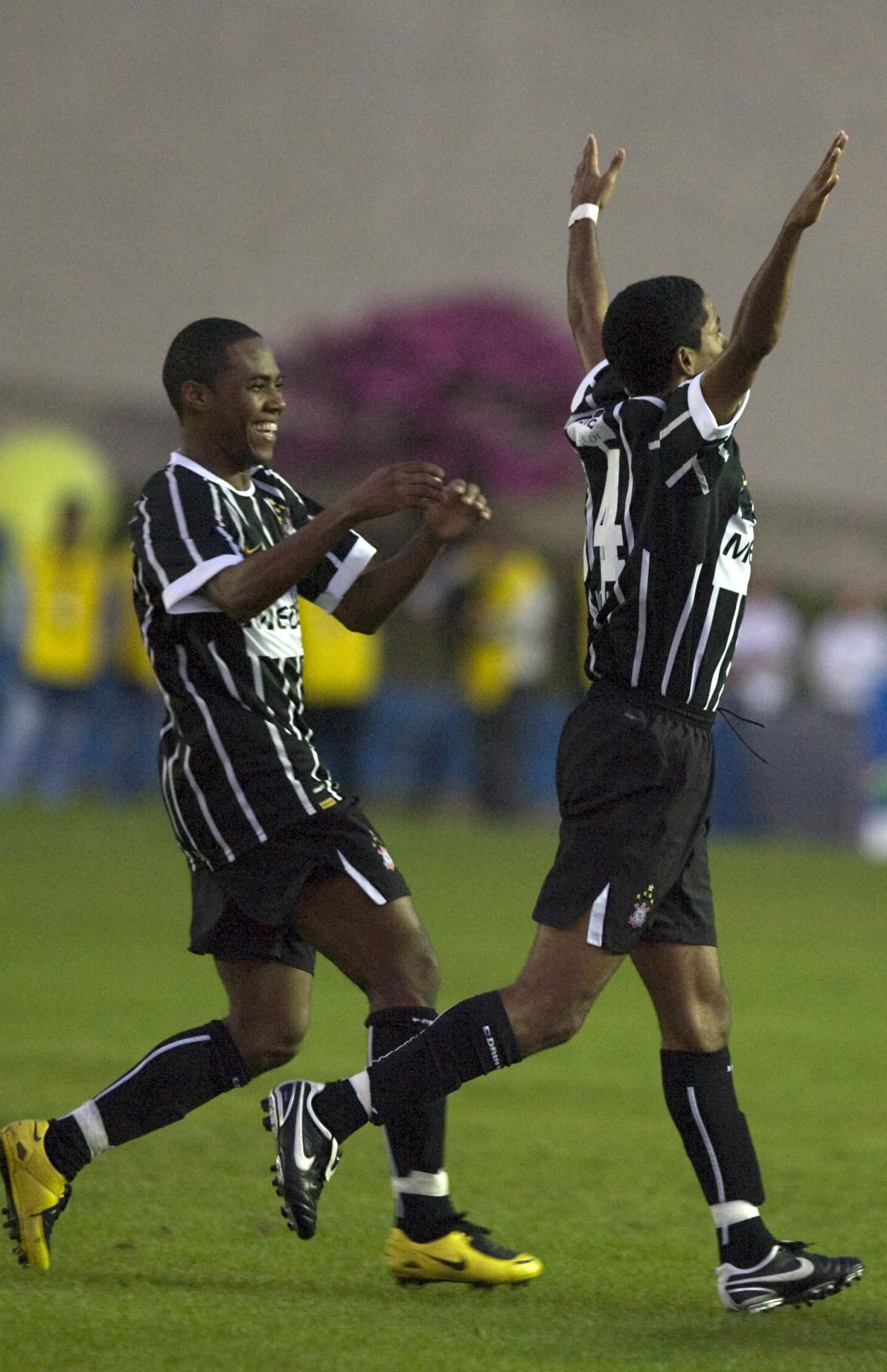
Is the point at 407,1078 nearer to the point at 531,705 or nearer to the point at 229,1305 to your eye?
the point at 229,1305

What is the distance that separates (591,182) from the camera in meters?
5.04

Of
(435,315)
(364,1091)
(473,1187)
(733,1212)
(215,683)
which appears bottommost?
(473,1187)

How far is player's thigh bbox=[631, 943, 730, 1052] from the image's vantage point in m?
4.13

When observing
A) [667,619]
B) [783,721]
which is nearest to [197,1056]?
[667,619]

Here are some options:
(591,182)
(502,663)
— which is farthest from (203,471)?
(502,663)

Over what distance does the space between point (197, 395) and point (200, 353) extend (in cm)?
9

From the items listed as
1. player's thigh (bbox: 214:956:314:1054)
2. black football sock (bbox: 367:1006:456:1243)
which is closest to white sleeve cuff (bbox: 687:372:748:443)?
black football sock (bbox: 367:1006:456:1243)

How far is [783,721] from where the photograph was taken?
16062 millimetres

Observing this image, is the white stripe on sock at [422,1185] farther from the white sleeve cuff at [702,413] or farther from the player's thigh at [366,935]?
the white sleeve cuff at [702,413]

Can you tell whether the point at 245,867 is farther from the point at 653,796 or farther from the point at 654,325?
the point at 654,325

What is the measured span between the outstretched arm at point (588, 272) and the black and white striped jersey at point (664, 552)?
52 centimetres

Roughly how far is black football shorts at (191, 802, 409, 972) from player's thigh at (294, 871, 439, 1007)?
0.02 metres

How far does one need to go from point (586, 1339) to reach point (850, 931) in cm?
712

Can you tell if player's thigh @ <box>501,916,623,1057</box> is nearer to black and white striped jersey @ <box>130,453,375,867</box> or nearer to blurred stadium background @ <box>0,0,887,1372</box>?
black and white striped jersey @ <box>130,453,375,867</box>
